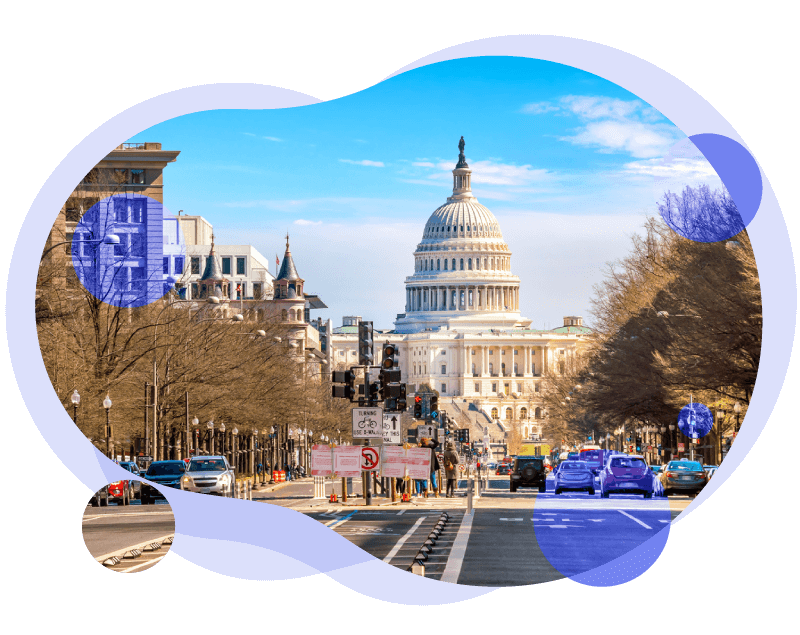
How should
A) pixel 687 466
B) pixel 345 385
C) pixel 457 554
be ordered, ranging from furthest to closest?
pixel 345 385 < pixel 687 466 < pixel 457 554

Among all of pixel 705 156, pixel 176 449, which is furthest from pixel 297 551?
pixel 176 449

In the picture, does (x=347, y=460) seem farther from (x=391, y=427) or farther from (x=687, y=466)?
(x=391, y=427)

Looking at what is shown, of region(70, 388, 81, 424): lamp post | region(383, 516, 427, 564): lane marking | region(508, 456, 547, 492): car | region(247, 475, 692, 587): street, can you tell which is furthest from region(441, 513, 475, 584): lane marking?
region(508, 456, 547, 492): car

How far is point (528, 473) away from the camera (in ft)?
125

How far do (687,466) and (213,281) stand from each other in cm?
739

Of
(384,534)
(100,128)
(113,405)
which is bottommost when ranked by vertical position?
(384,534)

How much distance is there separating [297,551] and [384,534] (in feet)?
12.5

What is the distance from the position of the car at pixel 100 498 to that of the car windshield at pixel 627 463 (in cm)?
889

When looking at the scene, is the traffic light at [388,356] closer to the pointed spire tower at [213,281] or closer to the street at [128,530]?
the pointed spire tower at [213,281]

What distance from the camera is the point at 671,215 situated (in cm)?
1435

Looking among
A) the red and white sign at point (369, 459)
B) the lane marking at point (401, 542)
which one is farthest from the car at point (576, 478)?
the red and white sign at point (369, 459)

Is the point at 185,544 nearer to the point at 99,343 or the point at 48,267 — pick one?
the point at 48,267

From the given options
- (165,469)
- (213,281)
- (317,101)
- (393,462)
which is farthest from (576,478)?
(317,101)

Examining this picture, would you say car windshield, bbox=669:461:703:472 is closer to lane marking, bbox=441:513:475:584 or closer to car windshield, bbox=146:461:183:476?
lane marking, bbox=441:513:475:584
